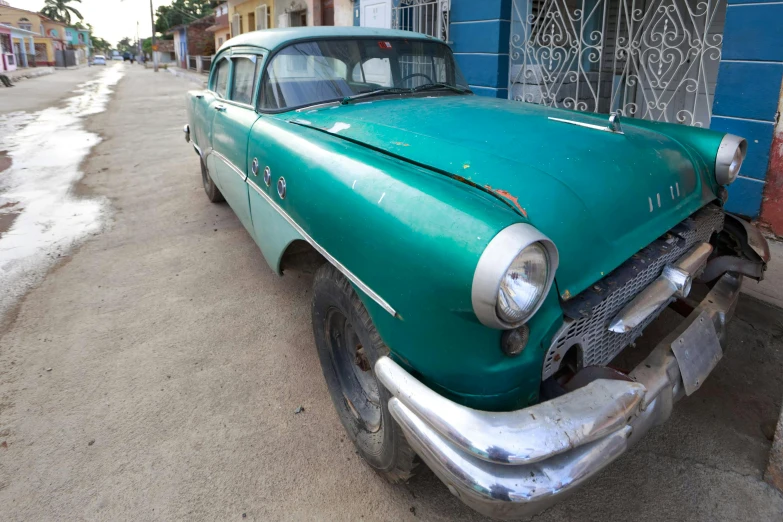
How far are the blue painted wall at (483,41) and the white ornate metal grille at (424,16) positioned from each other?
0.47 ft

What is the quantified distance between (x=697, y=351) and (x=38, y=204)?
6067 millimetres

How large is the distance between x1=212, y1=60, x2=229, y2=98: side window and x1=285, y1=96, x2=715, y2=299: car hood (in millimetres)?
1568

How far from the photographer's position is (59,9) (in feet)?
265

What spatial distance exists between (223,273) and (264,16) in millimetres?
14225

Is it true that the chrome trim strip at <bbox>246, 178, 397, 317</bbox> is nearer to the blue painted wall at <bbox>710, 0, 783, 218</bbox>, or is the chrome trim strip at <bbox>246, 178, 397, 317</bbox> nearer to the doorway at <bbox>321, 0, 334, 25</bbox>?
the blue painted wall at <bbox>710, 0, 783, 218</bbox>

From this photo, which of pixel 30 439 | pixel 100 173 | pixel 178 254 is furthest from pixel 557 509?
pixel 100 173

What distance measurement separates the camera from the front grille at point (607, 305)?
1524 millimetres

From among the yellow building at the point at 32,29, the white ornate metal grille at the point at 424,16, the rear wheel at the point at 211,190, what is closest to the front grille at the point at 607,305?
the rear wheel at the point at 211,190

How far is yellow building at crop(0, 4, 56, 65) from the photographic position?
47.6 metres

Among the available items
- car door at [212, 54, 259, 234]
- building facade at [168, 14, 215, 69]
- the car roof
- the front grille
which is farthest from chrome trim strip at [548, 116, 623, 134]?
building facade at [168, 14, 215, 69]

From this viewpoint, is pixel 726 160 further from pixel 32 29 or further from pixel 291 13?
pixel 32 29

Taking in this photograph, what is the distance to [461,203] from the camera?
143 centimetres

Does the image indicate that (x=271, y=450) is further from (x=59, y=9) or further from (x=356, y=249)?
(x=59, y=9)

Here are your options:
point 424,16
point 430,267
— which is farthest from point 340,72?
point 424,16
